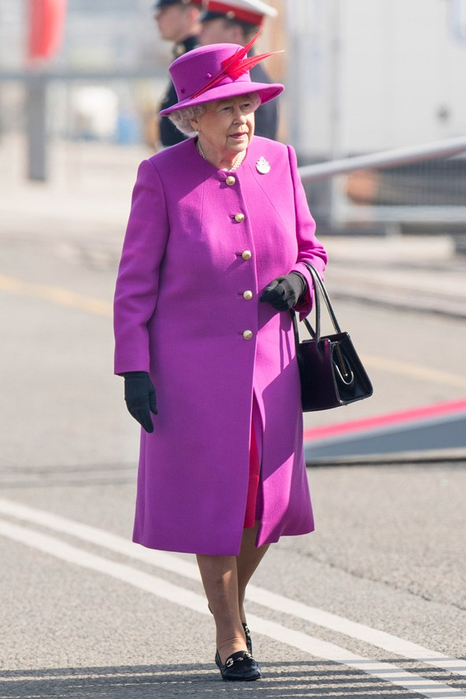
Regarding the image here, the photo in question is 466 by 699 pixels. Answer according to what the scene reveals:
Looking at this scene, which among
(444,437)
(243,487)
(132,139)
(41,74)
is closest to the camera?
(243,487)

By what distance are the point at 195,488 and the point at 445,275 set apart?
10.4 meters

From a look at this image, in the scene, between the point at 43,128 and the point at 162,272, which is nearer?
the point at 162,272

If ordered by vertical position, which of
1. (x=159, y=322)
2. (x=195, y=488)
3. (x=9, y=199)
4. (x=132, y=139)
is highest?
(x=159, y=322)

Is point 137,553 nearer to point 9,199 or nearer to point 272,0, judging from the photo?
point 272,0

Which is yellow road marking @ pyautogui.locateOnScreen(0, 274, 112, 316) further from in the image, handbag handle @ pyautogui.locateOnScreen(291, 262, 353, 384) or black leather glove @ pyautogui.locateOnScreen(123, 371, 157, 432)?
black leather glove @ pyautogui.locateOnScreen(123, 371, 157, 432)

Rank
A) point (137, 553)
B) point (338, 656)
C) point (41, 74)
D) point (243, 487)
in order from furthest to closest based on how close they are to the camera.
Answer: point (41, 74) → point (137, 553) → point (338, 656) → point (243, 487)

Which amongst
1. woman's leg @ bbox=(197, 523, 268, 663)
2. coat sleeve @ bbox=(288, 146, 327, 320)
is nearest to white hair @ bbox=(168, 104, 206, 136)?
coat sleeve @ bbox=(288, 146, 327, 320)

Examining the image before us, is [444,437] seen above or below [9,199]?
above

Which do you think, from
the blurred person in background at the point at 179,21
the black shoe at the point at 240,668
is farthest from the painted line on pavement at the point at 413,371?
the black shoe at the point at 240,668

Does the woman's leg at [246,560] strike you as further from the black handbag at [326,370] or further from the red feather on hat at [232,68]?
the red feather on hat at [232,68]

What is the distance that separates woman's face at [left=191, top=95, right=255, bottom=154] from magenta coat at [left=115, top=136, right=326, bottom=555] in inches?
3.3

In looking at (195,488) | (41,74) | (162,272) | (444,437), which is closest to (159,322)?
(162,272)

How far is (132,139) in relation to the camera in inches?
2581

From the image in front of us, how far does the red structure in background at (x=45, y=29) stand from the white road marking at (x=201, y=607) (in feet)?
74.9
